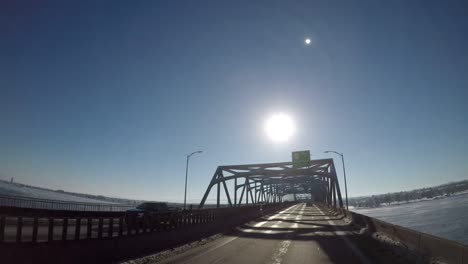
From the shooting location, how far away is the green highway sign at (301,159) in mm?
47500

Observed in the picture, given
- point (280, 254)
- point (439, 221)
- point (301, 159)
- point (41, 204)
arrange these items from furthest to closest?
point (439, 221) < point (301, 159) < point (41, 204) < point (280, 254)

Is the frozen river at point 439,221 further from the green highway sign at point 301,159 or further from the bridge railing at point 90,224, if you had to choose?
the bridge railing at point 90,224

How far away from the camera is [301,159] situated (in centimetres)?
4797

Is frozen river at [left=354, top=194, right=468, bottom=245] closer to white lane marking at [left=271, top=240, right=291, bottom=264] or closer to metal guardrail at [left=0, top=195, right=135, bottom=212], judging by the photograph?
white lane marking at [left=271, top=240, right=291, bottom=264]

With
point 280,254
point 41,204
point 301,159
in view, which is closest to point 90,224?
point 280,254

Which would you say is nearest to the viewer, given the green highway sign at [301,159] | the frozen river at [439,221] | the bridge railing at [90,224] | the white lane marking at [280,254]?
the bridge railing at [90,224]

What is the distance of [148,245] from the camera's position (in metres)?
11.5

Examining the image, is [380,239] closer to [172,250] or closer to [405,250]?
[405,250]

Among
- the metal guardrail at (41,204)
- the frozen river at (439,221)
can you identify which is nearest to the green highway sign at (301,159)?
the frozen river at (439,221)

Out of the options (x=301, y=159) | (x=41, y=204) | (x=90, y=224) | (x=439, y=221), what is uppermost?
(x=301, y=159)

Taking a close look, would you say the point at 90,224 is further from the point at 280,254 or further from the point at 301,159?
the point at 301,159

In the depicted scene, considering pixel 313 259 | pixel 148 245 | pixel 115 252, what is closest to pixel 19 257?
pixel 115 252

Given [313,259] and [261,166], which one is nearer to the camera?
[313,259]

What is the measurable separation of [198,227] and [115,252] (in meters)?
8.02
